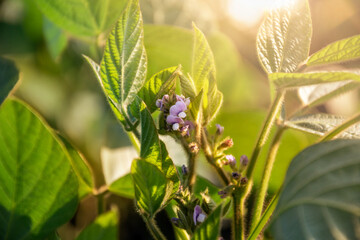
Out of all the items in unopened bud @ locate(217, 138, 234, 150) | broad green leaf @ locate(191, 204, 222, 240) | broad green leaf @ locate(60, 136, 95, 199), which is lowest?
broad green leaf @ locate(60, 136, 95, 199)

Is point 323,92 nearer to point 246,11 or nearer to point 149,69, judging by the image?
point 149,69

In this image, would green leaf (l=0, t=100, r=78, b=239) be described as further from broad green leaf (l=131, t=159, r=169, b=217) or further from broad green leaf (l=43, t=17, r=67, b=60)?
broad green leaf (l=43, t=17, r=67, b=60)

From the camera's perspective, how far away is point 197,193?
2.06ft

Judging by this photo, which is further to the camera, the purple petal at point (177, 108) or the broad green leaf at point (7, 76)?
the broad green leaf at point (7, 76)

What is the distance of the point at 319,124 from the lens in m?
0.54

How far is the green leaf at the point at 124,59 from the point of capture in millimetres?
453

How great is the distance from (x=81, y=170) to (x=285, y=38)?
12.4 inches

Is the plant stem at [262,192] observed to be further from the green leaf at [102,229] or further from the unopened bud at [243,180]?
the green leaf at [102,229]

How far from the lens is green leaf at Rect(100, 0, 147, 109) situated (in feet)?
1.49

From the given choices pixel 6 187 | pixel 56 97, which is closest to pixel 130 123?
pixel 6 187

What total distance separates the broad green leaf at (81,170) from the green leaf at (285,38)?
0.27m

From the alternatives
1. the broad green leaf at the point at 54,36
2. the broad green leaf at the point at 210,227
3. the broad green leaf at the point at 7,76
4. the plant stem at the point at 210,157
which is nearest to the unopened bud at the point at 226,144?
the plant stem at the point at 210,157

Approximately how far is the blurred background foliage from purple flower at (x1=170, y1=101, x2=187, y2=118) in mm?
220

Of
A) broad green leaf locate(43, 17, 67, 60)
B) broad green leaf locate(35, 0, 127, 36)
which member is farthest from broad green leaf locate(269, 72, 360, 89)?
broad green leaf locate(43, 17, 67, 60)
